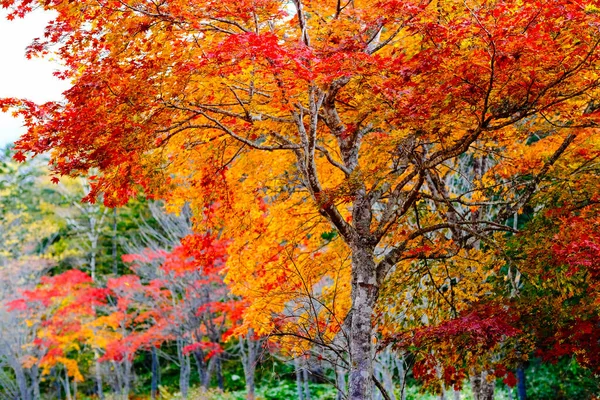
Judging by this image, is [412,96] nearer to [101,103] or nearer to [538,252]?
[538,252]

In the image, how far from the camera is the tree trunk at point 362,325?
17.1 feet

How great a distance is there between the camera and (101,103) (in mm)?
4941

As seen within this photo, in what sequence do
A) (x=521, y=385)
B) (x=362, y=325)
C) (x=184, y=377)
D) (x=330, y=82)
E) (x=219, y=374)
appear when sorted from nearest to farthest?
(x=330, y=82) < (x=362, y=325) < (x=521, y=385) < (x=219, y=374) < (x=184, y=377)

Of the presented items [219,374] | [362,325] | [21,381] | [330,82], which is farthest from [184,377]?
[330,82]

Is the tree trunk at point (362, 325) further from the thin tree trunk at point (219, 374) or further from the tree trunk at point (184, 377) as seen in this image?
the tree trunk at point (184, 377)

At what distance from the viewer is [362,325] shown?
5.33 m

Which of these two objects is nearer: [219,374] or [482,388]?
[482,388]

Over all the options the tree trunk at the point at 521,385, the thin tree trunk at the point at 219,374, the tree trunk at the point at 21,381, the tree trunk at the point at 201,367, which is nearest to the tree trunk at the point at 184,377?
the thin tree trunk at the point at 219,374

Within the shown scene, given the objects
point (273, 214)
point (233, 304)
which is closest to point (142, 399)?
point (233, 304)

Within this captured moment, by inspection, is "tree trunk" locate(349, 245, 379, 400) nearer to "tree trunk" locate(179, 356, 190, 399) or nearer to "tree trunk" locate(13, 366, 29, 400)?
"tree trunk" locate(179, 356, 190, 399)

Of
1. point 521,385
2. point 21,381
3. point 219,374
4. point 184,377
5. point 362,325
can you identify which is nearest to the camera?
point 362,325

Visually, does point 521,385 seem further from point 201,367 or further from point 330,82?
point 330,82

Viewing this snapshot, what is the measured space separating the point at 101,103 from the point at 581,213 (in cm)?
423

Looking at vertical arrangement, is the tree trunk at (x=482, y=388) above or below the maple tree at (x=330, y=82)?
below
